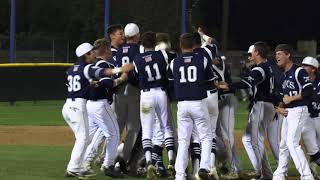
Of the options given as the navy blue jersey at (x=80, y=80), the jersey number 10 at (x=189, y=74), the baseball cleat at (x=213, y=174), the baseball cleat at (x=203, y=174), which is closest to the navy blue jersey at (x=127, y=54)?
the navy blue jersey at (x=80, y=80)

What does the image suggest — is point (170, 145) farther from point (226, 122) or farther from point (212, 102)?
point (212, 102)

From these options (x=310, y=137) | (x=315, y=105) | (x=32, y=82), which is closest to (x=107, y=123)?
(x=310, y=137)

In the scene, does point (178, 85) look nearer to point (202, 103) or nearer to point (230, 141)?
point (202, 103)

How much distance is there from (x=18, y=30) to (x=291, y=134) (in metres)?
35.0

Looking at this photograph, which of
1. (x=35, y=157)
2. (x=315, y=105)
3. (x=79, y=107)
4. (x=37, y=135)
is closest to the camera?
(x=79, y=107)

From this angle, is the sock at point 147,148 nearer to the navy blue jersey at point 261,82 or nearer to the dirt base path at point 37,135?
the navy blue jersey at point 261,82

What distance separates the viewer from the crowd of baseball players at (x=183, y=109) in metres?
9.96

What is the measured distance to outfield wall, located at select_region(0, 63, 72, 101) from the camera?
2472cm

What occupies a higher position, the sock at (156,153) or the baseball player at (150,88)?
the baseball player at (150,88)

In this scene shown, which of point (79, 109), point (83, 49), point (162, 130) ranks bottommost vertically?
point (162, 130)

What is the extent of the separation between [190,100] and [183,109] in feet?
0.52

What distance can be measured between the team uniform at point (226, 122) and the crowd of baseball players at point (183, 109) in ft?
0.05

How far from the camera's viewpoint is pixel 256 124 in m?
10.7

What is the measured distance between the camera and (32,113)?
22844 millimetres
